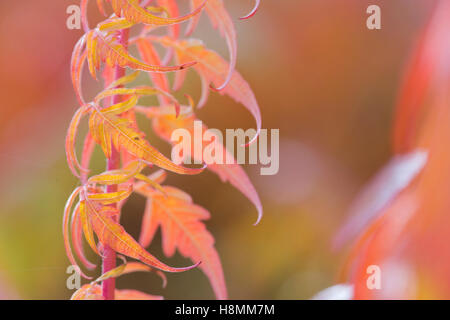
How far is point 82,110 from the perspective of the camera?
0.76 feet

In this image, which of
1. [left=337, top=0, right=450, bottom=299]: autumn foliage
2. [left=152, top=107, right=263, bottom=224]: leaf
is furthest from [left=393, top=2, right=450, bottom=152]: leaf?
[left=152, top=107, right=263, bottom=224]: leaf

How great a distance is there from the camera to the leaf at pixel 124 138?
0.22 metres

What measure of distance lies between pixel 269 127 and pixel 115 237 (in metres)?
0.42

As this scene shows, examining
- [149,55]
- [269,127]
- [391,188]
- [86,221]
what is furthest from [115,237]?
[269,127]

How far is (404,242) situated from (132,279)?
0.38m

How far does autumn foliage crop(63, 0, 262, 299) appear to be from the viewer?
219 mm

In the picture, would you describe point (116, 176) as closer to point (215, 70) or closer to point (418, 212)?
point (215, 70)

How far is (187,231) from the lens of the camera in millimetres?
277

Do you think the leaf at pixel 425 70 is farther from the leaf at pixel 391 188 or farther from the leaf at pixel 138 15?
the leaf at pixel 138 15

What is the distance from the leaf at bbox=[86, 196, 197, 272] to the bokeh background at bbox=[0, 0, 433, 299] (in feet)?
1.17

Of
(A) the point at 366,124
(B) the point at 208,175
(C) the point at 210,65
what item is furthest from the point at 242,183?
(A) the point at 366,124

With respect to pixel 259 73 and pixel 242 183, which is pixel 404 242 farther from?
pixel 259 73

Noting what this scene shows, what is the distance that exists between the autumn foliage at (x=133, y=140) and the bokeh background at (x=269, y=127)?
1.02 ft
